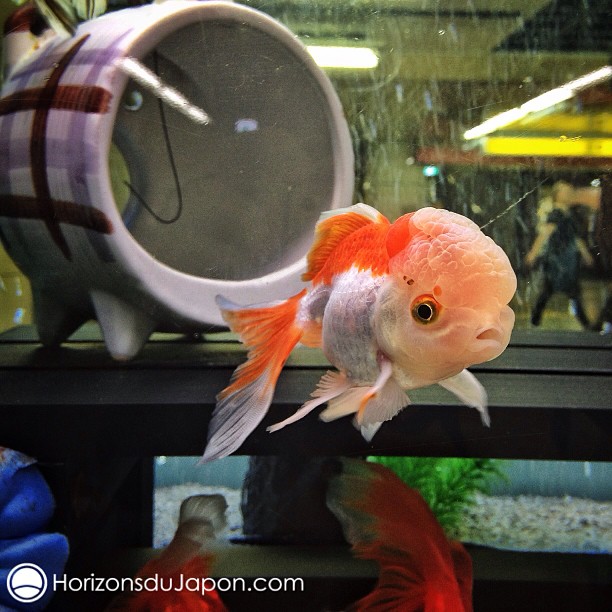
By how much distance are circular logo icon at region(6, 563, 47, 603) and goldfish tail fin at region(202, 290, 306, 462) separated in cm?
24

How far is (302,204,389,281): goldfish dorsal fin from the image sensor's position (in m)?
0.48

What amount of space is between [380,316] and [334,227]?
11cm

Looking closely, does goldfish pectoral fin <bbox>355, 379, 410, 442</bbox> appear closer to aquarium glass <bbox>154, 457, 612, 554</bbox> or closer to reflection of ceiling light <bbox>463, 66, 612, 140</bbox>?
aquarium glass <bbox>154, 457, 612, 554</bbox>

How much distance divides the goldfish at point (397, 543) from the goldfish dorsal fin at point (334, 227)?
0.25 metres

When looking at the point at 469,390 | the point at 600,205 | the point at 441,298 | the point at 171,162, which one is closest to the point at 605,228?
the point at 600,205

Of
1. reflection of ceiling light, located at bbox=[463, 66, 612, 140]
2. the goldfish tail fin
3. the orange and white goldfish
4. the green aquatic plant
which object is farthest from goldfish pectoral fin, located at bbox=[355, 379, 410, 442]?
reflection of ceiling light, located at bbox=[463, 66, 612, 140]

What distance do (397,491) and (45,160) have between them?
1.73 feet

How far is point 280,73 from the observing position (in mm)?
635

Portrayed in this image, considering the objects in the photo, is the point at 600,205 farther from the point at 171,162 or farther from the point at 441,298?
the point at 171,162

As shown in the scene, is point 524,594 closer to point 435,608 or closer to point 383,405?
point 435,608

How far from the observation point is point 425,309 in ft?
1.29

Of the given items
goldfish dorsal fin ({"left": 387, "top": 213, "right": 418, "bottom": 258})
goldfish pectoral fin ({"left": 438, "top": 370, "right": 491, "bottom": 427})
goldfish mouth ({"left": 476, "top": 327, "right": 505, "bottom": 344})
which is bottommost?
goldfish pectoral fin ({"left": 438, "top": 370, "right": 491, "bottom": 427})

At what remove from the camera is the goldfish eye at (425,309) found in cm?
39

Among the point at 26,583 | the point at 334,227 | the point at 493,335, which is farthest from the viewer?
the point at 26,583
